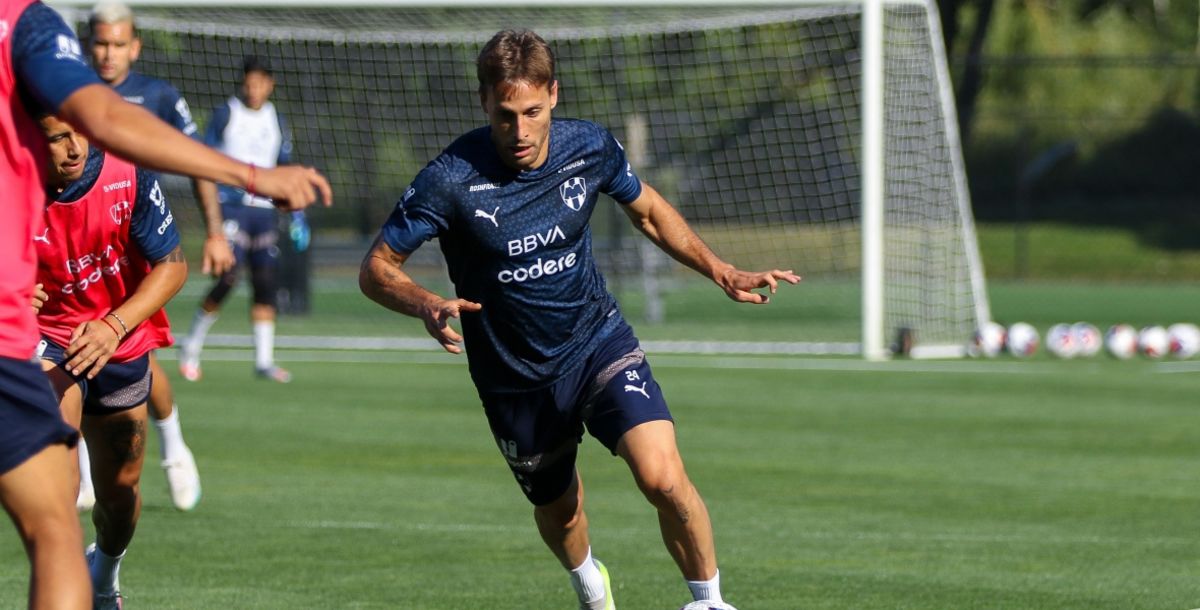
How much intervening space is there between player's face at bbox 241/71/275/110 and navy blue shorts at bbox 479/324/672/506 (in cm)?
1041

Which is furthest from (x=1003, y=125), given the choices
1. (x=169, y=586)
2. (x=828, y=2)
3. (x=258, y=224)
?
(x=169, y=586)

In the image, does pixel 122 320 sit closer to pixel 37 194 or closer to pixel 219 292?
pixel 37 194

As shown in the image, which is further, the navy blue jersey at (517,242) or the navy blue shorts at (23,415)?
the navy blue jersey at (517,242)

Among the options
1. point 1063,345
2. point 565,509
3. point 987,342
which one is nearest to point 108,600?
point 565,509

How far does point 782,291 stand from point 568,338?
22.8m

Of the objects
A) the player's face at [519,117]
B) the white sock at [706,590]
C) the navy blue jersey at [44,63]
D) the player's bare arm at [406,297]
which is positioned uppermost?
the navy blue jersey at [44,63]

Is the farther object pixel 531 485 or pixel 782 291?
pixel 782 291

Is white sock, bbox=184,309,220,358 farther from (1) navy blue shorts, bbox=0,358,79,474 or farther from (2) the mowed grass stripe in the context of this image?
(1) navy blue shorts, bbox=0,358,79,474

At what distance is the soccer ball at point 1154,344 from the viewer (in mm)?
19500

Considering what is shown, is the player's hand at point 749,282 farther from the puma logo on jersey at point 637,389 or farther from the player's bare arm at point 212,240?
the player's bare arm at point 212,240

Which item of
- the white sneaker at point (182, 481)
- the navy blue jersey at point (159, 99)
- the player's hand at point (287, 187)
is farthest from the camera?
the navy blue jersey at point (159, 99)

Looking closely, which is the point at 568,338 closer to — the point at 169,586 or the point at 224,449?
the point at 169,586

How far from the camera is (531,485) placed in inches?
263

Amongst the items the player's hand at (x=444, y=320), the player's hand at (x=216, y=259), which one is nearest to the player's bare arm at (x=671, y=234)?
the player's hand at (x=444, y=320)
